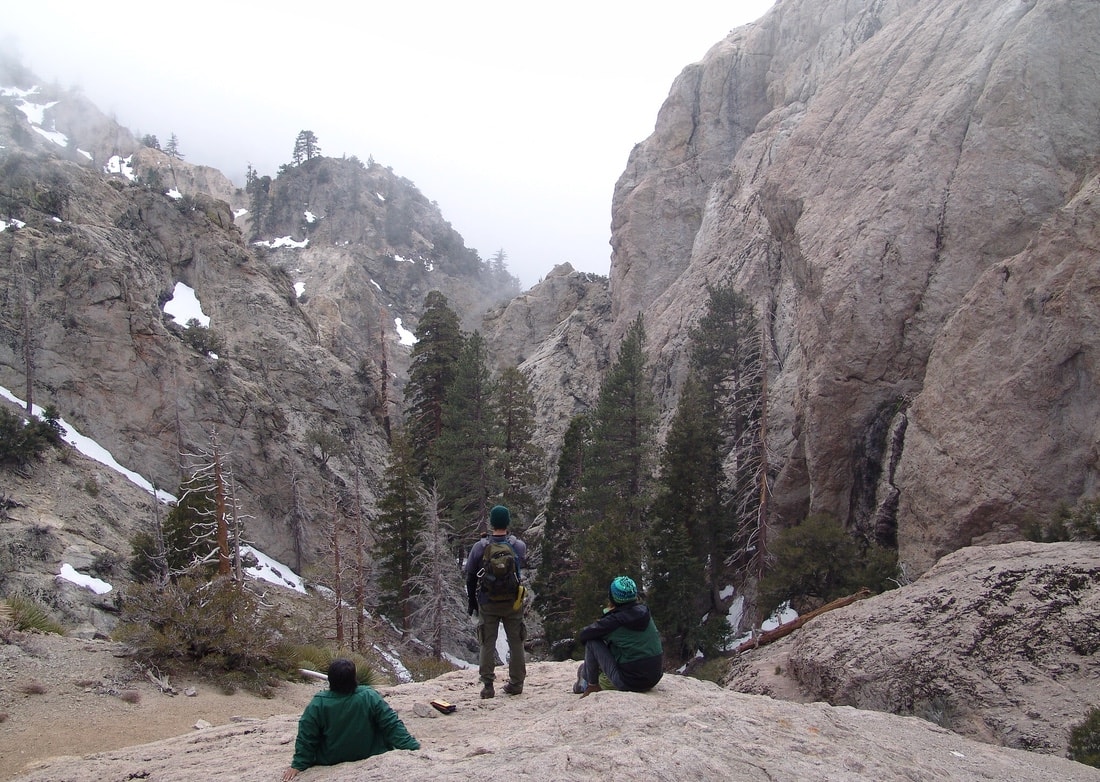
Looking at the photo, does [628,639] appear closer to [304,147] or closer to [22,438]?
[22,438]

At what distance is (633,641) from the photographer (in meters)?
6.73

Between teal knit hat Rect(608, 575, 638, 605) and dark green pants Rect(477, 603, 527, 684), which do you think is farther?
dark green pants Rect(477, 603, 527, 684)

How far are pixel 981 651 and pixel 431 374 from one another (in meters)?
28.6

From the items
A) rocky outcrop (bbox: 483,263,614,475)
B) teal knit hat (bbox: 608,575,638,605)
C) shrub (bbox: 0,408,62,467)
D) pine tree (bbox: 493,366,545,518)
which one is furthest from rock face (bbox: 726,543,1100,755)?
shrub (bbox: 0,408,62,467)

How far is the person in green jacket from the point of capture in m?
5.42

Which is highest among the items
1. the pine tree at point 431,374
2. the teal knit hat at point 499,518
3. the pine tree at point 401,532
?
the pine tree at point 431,374

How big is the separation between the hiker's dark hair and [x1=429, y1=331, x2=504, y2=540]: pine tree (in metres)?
23.5

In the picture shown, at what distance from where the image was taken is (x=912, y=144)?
22.8m

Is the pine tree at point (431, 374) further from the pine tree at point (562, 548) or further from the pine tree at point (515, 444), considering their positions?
the pine tree at point (562, 548)

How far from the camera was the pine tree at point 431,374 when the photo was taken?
3491cm

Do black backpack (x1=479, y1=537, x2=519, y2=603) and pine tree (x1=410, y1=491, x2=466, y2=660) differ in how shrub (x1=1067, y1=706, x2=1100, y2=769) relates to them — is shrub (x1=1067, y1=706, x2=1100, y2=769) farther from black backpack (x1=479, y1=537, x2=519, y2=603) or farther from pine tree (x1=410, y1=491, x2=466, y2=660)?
pine tree (x1=410, y1=491, x2=466, y2=660)

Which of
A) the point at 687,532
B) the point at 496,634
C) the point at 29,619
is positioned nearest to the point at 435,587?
the point at 687,532

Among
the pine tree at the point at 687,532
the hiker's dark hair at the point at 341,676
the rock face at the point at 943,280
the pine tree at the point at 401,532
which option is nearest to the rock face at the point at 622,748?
the hiker's dark hair at the point at 341,676

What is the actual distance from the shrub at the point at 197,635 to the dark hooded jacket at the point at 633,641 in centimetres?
666
